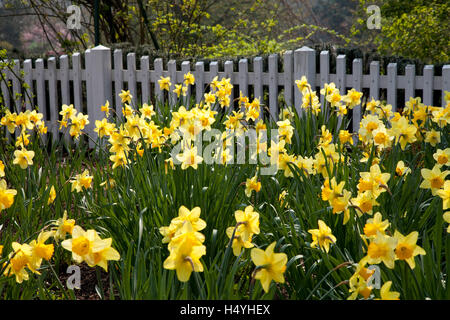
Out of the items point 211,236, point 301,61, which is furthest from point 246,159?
point 301,61

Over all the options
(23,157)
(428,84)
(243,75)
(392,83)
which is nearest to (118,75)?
(243,75)

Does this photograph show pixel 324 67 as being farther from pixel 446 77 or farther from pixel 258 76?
pixel 446 77

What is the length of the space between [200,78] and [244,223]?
12.5 ft

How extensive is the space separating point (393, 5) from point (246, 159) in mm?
5523

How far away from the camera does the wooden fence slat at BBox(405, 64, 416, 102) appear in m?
4.48

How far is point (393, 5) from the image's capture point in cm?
731

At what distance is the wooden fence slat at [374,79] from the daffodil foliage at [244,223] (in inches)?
62.7

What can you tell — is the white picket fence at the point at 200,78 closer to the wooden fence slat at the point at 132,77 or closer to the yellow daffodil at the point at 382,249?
the wooden fence slat at the point at 132,77

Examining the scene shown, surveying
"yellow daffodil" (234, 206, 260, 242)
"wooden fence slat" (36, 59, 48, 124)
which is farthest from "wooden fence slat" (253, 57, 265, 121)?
"yellow daffodil" (234, 206, 260, 242)

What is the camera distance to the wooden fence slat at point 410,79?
448cm

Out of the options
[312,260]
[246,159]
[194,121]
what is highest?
[194,121]

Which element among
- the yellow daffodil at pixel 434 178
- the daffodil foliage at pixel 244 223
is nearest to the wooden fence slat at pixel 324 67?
the daffodil foliage at pixel 244 223

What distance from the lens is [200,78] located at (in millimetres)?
5168
